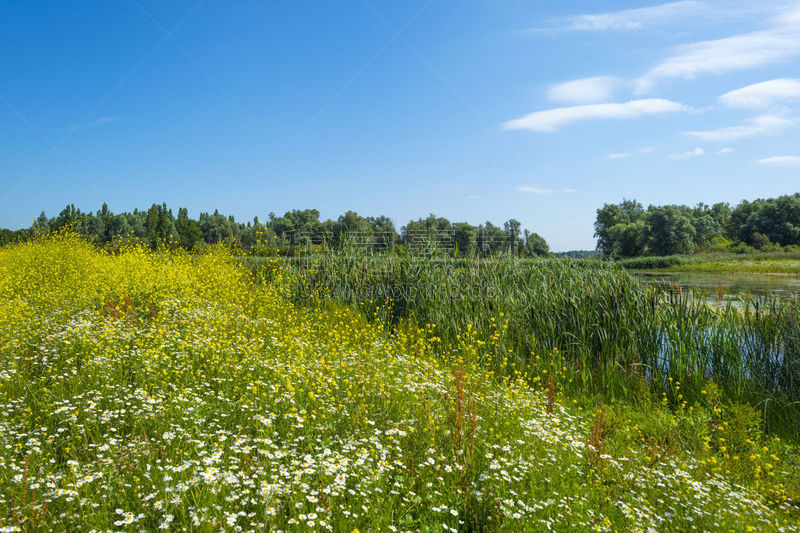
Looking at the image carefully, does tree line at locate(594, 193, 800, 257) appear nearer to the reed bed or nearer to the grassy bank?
the grassy bank

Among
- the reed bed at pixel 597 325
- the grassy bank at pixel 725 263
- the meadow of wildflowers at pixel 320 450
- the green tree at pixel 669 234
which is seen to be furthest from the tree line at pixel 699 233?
the meadow of wildflowers at pixel 320 450

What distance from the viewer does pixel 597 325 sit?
8.86 m

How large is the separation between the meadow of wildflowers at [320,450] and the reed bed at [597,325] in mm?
1468

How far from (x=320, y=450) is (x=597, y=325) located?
7.14 m

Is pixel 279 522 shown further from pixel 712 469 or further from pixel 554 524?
pixel 712 469

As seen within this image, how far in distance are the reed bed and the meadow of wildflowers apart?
1.47 metres

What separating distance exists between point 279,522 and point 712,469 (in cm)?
471

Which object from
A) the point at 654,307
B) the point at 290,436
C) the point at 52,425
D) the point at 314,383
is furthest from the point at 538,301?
the point at 52,425

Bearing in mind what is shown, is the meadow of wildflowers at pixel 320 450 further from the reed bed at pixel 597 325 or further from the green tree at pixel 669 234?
the green tree at pixel 669 234

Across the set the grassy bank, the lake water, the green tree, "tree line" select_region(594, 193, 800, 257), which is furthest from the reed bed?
the green tree

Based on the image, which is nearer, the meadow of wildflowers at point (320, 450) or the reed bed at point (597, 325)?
the meadow of wildflowers at point (320, 450)

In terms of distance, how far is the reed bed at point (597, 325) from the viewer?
7.57 meters

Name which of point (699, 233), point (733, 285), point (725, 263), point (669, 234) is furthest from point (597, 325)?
point (699, 233)

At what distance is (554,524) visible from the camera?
3.15 metres
